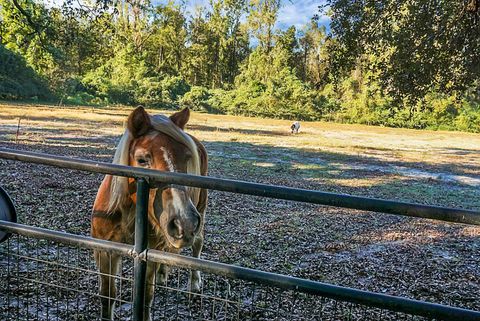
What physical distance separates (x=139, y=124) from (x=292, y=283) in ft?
4.94

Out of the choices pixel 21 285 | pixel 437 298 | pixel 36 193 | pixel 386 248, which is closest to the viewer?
pixel 21 285

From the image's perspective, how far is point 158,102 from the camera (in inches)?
1967

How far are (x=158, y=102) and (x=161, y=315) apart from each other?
48088 mm

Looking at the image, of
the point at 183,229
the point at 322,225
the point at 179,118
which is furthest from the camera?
the point at 322,225

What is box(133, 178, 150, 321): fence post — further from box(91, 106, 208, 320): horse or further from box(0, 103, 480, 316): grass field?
box(0, 103, 480, 316): grass field

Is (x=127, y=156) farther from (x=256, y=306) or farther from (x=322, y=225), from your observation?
(x=322, y=225)

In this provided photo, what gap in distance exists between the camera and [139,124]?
8.57ft

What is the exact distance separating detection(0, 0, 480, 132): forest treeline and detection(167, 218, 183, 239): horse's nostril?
5382 millimetres

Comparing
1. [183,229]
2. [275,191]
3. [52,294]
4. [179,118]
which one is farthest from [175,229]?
[52,294]

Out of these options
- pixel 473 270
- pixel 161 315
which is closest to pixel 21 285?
pixel 161 315

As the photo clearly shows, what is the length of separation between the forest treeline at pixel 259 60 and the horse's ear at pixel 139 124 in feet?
16.5

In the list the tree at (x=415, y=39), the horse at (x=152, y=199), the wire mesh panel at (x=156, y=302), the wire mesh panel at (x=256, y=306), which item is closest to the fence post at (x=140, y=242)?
the horse at (x=152, y=199)

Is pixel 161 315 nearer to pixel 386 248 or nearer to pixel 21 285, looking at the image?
pixel 21 285

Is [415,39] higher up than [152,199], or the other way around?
[415,39]
